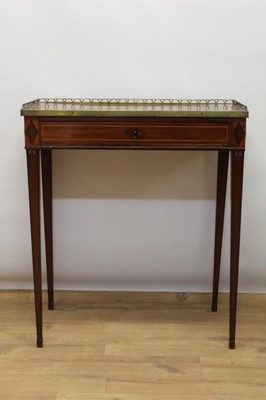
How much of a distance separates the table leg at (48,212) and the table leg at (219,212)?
0.64 m

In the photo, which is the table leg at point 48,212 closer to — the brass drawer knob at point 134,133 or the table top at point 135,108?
the table top at point 135,108

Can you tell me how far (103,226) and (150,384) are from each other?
731mm

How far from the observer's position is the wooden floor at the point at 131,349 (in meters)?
1.68

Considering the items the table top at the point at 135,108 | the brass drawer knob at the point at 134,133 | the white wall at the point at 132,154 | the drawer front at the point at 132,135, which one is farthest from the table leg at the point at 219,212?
the brass drawer knob at the point at 134,133

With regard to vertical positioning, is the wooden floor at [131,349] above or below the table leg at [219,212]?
below

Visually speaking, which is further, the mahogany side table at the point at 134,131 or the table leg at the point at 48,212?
the table leg at the point at 48,212

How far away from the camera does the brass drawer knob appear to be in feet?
5.69

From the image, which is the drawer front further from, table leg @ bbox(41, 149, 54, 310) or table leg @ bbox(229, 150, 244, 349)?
table leg @ bbox(41, 149, 54, 310)

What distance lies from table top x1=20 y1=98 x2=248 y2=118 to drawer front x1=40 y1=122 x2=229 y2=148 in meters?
0.03

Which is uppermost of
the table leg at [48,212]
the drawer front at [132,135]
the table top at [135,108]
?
the table top at [135,108]

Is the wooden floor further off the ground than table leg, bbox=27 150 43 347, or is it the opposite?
table leg, bbox=27 150 43 347

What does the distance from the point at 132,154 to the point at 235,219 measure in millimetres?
541

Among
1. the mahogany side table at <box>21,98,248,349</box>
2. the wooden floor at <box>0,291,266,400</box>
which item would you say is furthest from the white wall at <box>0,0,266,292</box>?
the mahogany side table at <box>21,98,248,349</box>

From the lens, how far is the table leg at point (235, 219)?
1751mm
